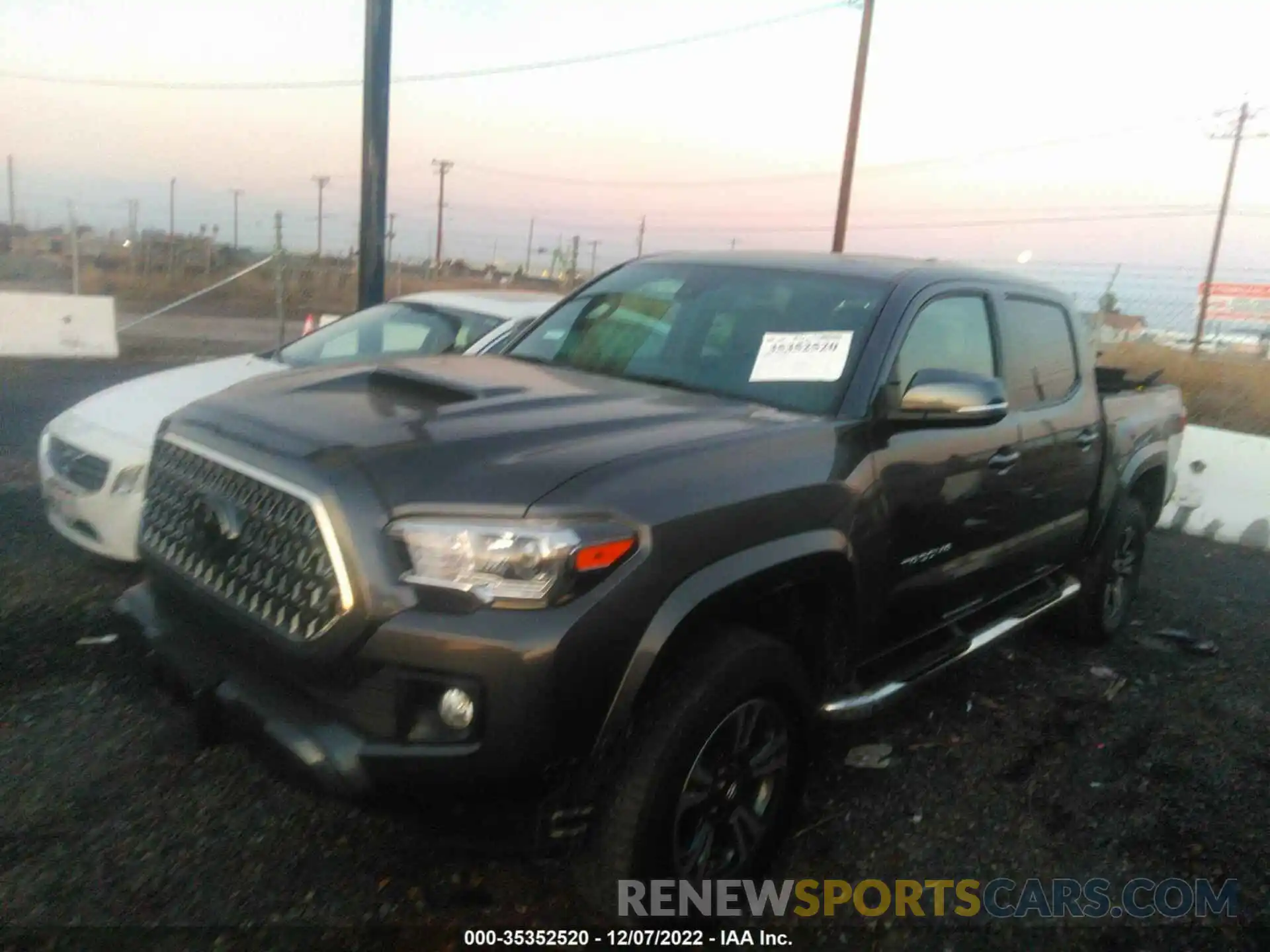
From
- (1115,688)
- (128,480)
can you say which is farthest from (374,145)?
(1115,688)

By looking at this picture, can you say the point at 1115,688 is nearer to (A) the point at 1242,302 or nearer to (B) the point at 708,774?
(B) the point at 708,774

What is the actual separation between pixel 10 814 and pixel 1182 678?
4963 millimetres

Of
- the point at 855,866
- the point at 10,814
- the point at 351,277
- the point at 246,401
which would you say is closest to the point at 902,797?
the point at 855,866

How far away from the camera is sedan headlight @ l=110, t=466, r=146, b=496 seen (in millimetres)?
4547

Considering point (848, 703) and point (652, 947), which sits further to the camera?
point (848, 703)

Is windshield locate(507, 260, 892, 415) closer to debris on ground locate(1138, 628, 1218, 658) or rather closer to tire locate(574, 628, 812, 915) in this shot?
tire locate(574, 628, 812, 915)

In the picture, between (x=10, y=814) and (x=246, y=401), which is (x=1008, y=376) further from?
(x=10, y=814)

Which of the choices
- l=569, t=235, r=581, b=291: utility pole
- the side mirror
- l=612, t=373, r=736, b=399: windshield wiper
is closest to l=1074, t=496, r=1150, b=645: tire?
the side mirror

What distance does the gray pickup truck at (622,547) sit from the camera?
229cm

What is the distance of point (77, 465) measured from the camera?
479 cm

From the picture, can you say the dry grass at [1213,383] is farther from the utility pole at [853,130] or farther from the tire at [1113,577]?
the tire at [1113,577]

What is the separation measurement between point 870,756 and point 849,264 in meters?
1.87

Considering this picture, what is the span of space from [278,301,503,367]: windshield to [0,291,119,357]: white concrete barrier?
9.40m

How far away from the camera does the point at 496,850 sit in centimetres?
241
